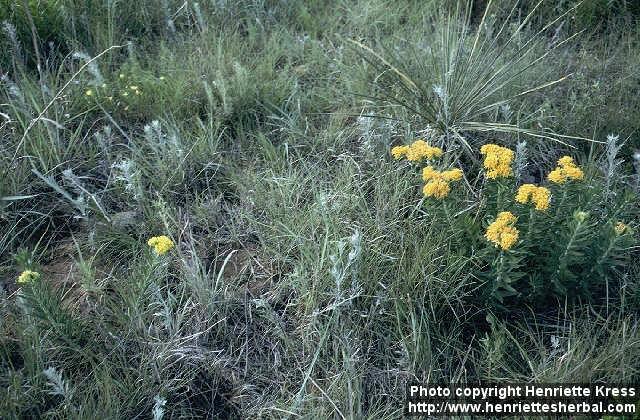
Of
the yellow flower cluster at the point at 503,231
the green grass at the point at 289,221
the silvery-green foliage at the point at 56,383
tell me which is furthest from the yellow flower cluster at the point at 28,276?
the yellow flower cluster at the point at 503,231

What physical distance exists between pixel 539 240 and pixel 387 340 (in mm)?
652

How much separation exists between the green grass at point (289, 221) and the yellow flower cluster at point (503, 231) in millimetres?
66

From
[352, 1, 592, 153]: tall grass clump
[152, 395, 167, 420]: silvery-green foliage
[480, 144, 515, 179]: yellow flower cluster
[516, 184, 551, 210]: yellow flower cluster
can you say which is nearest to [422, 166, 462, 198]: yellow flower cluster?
[480, 144, 515, 179]: yellow flower cluster

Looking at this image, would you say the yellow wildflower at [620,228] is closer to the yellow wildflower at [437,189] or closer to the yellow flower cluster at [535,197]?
the yellow flower cluster at [535,197]

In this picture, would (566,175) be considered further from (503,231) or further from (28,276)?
(28,276)

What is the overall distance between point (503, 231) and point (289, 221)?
0.90m

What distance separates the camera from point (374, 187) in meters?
3.01

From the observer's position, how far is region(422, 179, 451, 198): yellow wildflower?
2.37 m

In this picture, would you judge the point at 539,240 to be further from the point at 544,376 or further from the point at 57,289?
the point at 57,289

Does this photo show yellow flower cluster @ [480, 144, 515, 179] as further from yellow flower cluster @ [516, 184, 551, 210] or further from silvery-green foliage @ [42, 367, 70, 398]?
silvery-green foliage @ [42, 367, 70, 398]

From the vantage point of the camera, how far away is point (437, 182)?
2393mm

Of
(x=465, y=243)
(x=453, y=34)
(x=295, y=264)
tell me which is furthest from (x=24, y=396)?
(x=453, y=34)

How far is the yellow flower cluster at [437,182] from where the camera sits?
7.79 feet

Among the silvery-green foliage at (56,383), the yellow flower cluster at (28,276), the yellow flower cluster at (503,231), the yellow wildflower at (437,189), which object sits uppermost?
the yellow flower cluster at (28,276)
